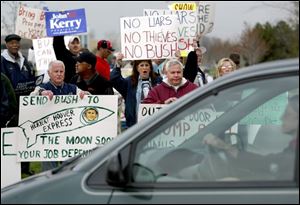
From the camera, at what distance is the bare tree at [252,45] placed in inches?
2146

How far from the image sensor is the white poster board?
7.04m

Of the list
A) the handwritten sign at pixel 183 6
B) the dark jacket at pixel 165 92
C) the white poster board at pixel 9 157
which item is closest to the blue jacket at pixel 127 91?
the dark jacket at pixel 165 92

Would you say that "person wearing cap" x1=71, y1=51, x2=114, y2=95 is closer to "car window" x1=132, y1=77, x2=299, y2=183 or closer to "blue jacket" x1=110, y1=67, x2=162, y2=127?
"blue jacket" x1=110, y1=67, x2=162, y2=127

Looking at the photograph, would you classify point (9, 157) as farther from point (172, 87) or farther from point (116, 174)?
point (116, 174)

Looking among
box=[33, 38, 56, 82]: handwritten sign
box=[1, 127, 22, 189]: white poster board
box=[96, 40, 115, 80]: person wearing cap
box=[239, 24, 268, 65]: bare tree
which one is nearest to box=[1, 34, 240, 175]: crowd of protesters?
box=[96, 40, 115, 80]: person wearing cap

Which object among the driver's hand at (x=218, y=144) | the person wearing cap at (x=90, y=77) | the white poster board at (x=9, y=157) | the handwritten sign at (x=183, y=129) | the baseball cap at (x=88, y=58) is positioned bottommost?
the white poster board at (x=9, y=157)

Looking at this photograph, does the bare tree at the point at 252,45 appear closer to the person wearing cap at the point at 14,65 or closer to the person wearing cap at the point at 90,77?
the person wearing cap at the point at 14,65

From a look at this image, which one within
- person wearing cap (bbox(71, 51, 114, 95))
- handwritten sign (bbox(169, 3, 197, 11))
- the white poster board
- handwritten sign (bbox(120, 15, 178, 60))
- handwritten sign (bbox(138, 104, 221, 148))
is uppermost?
handwritten sign (bbox(169, 3, 197, 11))

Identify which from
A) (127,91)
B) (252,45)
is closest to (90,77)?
(127,91)

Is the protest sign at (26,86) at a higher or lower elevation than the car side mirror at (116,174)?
higher

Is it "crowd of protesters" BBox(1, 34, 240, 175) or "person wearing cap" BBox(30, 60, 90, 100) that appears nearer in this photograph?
"crowd of protesters" BBox(1, 34, 240, 175)

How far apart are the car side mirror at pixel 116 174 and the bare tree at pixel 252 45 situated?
49.7 meters

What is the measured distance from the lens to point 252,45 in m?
55.1

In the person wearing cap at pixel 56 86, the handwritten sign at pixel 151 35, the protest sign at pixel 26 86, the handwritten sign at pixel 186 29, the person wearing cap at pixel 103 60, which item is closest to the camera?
the person wearing cap at pixel 56 86
